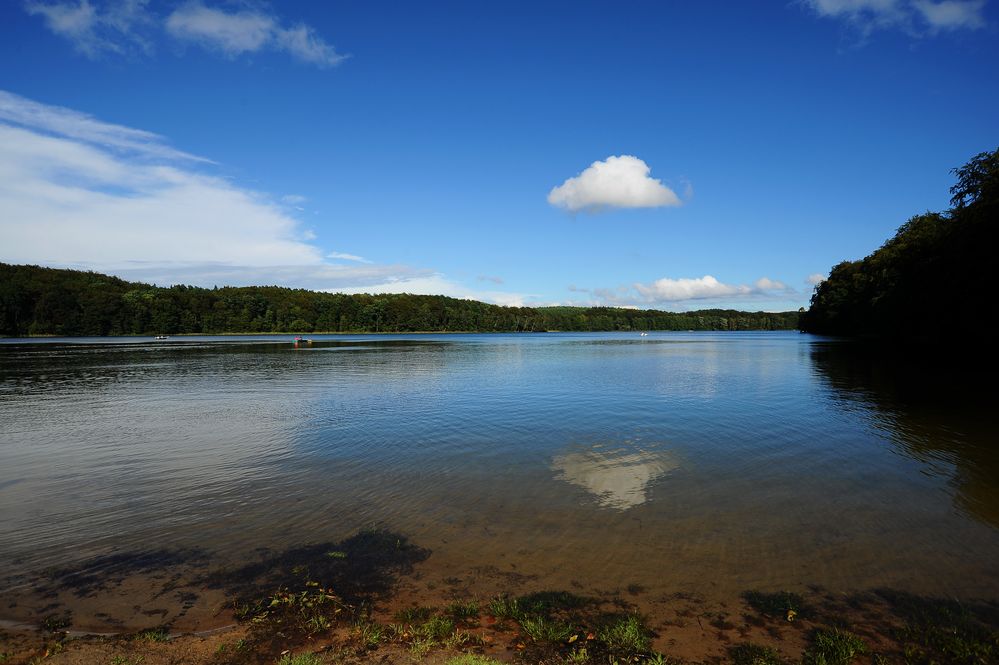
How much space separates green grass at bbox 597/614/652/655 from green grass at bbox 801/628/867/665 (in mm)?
1608

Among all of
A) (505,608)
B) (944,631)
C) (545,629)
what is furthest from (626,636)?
(944,631)

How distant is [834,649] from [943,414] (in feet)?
70.1

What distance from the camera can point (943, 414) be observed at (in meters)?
20.8

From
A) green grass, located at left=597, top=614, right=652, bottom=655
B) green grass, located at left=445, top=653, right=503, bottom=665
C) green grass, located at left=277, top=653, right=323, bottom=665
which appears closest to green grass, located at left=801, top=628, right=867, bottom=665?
green grass, located at left=597, top=614, right=652, bottom=655

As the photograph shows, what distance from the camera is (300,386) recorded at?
32.3 metres

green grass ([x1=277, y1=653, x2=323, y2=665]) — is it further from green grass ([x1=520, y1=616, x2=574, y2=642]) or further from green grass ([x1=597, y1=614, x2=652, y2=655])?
green grass ([x1=597, y1=614, x2=652, y2=655])

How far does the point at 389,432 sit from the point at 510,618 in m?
12.5

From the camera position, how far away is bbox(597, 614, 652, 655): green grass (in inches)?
214

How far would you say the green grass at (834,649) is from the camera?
17.2 ft

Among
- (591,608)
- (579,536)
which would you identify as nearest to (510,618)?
(591,608)

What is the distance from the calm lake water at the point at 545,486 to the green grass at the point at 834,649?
1.24 m

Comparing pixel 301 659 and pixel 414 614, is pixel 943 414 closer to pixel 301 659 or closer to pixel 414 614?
pixel 414 614

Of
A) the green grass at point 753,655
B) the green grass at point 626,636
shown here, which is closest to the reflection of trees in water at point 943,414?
the green grass at point 753,655

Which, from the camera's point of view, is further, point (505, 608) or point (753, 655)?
point (505, 608)
